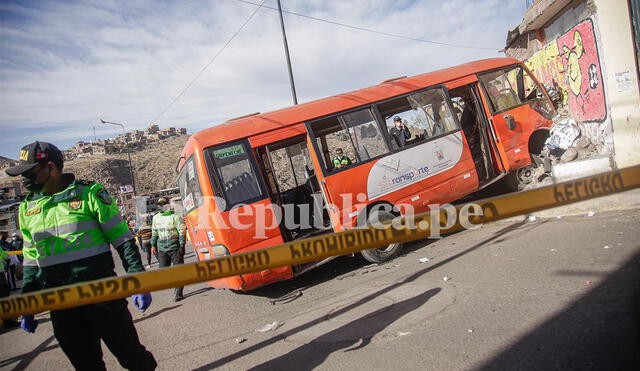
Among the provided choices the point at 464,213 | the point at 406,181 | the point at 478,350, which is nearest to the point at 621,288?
the point at 478,350

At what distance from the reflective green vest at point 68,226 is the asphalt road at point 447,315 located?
1.81 metres

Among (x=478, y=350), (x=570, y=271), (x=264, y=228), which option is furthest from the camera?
(x=264, y=228)

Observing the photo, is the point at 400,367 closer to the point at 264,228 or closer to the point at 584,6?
the point at 264,228

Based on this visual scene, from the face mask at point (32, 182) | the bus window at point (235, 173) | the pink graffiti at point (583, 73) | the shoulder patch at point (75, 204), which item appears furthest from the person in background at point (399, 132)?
the face mask at point (32, 182)

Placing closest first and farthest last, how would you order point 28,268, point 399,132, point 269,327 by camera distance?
1. point 28,268
2. point 269,327
3. point 399,132

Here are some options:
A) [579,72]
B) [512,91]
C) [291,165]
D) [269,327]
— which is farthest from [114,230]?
[579,72]

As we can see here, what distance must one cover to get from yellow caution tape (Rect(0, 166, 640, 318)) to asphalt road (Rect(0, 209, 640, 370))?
111cm

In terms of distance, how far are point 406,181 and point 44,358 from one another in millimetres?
6243

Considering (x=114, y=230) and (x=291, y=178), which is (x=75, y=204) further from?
(x=291, y=178)

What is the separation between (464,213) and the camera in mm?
2416

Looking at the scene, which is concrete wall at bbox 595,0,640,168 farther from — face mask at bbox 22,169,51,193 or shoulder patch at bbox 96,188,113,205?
face mask at bbox 22,169,51,193

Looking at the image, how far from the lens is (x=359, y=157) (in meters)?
6.86

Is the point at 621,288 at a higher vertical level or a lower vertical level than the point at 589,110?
lower

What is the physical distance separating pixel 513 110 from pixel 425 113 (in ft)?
7.05
